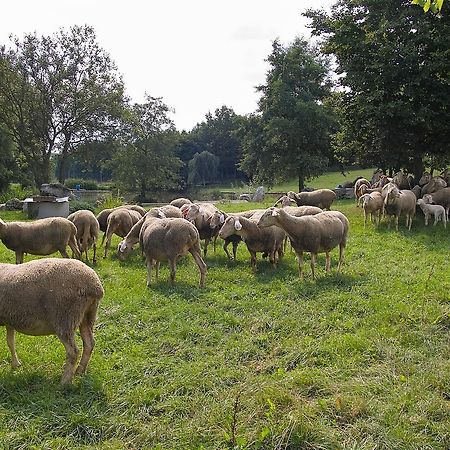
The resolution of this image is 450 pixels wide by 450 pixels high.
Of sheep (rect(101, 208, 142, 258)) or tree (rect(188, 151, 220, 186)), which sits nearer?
sheep (rect(101, 208, 142, 258))

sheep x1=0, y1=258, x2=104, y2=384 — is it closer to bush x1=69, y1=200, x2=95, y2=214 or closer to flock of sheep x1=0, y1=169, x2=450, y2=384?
flock of sheep x1=0, y1=169, x2=450, y2=384

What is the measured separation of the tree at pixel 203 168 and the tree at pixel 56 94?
3140 cm

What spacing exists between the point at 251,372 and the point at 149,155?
42689 millimetres

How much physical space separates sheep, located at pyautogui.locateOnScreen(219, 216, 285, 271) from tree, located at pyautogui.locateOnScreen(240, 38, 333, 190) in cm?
2460

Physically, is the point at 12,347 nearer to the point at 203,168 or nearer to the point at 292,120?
the point at 292,120

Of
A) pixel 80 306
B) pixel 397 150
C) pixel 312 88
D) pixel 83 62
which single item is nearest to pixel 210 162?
pixel 312 88

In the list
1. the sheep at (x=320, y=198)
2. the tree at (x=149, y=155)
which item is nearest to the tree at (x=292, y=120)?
the tree at (x=149, y=155)

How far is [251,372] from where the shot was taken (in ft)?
18.7

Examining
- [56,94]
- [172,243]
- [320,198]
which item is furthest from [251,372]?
[56,94]

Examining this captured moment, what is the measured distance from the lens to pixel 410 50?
16234 mm

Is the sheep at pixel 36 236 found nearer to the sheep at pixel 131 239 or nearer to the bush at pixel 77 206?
the sheep at pixel 131 239

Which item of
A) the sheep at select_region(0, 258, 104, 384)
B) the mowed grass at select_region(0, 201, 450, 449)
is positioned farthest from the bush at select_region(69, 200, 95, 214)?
the sheep at select_region(0, 258, 104, 384)

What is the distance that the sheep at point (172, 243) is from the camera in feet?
31.2

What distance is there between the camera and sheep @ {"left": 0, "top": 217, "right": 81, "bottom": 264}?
1065 cm
